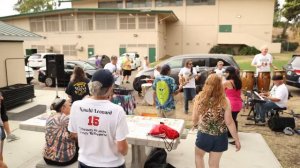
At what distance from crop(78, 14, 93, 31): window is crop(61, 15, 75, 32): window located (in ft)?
2.98

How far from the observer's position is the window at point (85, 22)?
1165 inches

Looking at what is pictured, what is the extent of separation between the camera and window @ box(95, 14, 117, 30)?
2917 centimetres

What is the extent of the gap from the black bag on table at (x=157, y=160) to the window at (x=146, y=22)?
2511 cm

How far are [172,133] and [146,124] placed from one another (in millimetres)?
769

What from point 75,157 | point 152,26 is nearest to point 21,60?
point 75,157

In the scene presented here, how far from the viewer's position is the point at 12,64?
9.30 m

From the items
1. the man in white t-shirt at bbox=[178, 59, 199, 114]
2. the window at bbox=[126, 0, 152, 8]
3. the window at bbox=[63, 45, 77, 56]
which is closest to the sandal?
the man in white t-shirt at bbox=[178, 59, 199, 114]

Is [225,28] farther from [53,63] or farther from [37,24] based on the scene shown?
[53,63]

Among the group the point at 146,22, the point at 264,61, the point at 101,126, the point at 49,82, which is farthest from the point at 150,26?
the point at 101,126

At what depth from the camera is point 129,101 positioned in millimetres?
5406

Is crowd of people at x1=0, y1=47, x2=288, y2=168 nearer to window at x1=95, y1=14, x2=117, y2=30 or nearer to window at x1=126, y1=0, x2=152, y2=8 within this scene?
window at x1=95, y1=14, x2=117, y2=30

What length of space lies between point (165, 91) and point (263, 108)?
2959 millimetres

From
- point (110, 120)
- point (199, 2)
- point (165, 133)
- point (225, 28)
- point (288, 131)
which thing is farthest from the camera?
point (225, 28)

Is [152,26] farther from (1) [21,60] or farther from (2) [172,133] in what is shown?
(2) [172,133]
